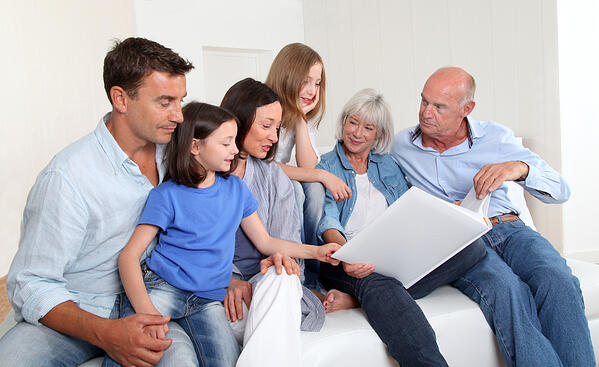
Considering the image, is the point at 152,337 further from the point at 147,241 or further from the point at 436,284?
the point at 436,284

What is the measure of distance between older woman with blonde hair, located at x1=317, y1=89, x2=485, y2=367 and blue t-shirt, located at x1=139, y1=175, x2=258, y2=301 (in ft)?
1.37

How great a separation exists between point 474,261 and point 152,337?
3.70 feet

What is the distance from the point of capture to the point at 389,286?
5.39ft

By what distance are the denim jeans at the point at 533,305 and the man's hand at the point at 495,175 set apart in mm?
242

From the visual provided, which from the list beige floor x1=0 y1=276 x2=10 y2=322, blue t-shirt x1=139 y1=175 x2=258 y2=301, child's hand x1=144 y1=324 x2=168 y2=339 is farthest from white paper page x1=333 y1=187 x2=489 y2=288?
beige floor x1=0 y1=276 x2=10 y2=322

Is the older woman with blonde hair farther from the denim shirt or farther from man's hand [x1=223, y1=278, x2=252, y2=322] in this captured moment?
man's hand [x1=223, y1=278, x2=252, y2=322]

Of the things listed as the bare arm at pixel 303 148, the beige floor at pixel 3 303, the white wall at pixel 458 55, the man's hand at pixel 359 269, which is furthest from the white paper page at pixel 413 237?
the beige floor at pixel 3 303

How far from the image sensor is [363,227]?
2.10 m

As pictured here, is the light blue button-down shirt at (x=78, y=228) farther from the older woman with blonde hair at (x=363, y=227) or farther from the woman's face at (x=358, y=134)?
the woman's face at (x=358, y=134)

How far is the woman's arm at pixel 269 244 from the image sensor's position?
1.68m

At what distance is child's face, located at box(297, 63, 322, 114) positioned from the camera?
7.42 feet

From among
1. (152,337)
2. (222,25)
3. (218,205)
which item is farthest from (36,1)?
(152,337)

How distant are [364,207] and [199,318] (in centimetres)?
93

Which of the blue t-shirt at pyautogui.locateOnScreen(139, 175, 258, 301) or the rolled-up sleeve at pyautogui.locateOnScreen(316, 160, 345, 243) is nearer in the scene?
the blue t-shirt at pyautogui.locateOnScreen(139, 175, 258, 301)
